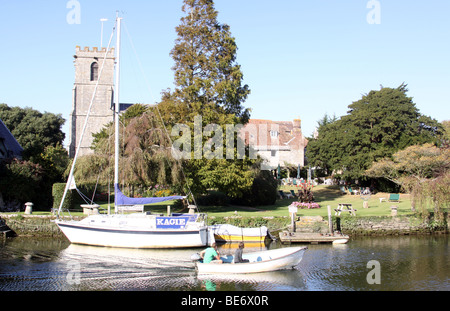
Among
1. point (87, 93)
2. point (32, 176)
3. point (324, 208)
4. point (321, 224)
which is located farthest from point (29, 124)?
point (321, 224)

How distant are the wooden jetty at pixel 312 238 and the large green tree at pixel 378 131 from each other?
2127 centimetres

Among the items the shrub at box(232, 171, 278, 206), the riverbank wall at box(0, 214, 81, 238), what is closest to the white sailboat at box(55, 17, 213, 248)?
the riverbank wall at box(0, 214, 81, 238)

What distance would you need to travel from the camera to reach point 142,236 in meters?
24.7

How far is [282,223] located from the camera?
29.1 meters

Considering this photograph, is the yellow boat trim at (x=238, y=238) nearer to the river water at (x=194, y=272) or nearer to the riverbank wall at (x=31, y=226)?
the river water at (x=194, y=272)

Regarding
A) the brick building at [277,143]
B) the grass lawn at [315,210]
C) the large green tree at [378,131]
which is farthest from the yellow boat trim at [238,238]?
the brick building at [277,143]

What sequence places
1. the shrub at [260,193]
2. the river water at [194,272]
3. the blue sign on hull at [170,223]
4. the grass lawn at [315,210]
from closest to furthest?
the river water at [194,272] < the blue sign on hull at [170,223] < the grass lawn at [315,210] < the shrub at [260,193]

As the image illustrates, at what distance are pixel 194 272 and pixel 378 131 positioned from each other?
114 ft

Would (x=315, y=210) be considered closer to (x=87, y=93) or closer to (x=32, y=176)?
(x=32, y=176)

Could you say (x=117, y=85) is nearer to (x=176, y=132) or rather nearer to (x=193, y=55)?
(x=176, y=132)

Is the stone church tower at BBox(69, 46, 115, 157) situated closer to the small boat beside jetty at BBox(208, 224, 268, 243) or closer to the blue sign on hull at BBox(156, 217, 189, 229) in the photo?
the small boat beside jetty at BBox(208, 224, 268, 243)

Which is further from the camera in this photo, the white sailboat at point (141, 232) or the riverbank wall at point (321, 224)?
the riverbank wall at point (321, 224)

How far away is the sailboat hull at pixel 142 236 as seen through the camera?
2464cm

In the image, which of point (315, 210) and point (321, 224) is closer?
point (321, 224)
